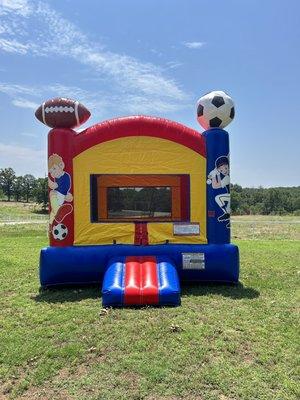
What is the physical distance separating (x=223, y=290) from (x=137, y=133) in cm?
324

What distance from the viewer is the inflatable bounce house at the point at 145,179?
291 inches

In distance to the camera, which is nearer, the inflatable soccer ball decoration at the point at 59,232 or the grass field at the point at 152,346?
the grass field at the point at 152,346

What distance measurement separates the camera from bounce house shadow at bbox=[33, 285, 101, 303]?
6.62 metres

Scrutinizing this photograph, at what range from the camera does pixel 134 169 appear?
7652 millimetres

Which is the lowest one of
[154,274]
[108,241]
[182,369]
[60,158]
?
[182,369]

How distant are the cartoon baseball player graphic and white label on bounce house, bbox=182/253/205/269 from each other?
31.4 inches

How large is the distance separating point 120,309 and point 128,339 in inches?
43.8

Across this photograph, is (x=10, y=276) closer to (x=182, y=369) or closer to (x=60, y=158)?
(x=60, y=158)

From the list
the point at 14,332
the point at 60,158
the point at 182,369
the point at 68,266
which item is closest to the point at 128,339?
the point at 182,369

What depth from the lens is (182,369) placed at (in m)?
3.96

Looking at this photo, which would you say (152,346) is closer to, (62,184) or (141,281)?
(141,281)

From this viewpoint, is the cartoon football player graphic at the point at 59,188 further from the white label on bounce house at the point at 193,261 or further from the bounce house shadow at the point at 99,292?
the white label on bounce house at the point at 193,261

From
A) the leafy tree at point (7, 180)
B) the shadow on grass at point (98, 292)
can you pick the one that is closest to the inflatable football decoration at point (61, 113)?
the shadow on grass at point (98, 292)

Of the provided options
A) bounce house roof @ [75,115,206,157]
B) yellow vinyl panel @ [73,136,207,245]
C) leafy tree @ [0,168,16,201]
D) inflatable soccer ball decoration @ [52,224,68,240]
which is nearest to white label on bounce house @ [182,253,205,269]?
yellow vinyl panel @ [73,136,207,245]
